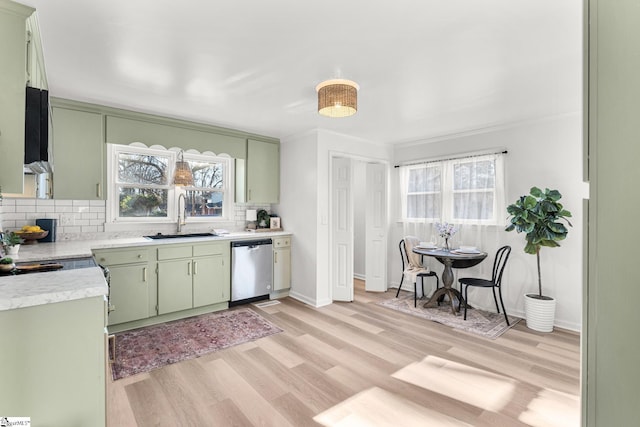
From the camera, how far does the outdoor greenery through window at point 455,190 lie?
13.3ft

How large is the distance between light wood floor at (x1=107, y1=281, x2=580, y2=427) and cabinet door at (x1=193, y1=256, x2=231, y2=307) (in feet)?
3.65

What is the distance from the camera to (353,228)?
5082 millimetres

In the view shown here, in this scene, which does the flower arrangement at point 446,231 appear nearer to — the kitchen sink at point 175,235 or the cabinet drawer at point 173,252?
the kitchen sink at point 175,235

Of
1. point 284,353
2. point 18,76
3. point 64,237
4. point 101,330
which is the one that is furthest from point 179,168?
point 101,330

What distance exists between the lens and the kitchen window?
388cm

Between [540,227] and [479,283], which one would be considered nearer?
[540,227]

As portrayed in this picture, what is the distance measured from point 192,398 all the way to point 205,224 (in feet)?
8.74

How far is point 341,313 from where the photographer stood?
403 centimetres

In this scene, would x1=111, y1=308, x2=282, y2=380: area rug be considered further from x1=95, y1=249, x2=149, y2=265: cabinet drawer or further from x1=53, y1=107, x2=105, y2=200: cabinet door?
x1=53, y1=107, x2=105, y2=200: cabinet door

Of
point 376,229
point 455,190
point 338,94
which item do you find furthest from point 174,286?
point 455,190

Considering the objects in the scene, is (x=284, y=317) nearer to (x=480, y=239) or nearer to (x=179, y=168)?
(x=179, y=168)

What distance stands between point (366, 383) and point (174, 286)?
245 centimetres

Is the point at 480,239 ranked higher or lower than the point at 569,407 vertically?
higher

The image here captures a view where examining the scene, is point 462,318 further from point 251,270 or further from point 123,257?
point 123,257
